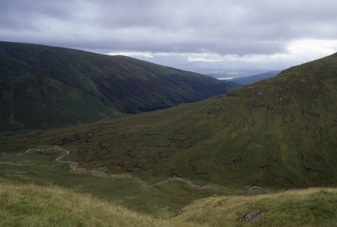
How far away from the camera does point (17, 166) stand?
183m

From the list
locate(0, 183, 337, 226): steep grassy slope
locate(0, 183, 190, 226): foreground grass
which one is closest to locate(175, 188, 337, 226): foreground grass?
locate(0, 183, 337, 226): steep grassy slope

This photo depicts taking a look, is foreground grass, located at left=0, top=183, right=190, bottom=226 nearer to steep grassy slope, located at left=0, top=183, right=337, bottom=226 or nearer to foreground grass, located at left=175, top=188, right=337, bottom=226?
steep grassy slope, located at left=0, top=183, right=337, bottom=226

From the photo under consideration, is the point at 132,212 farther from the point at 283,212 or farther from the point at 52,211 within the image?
the point at 283,212

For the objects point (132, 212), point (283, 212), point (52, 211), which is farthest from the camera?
point (283, 212)

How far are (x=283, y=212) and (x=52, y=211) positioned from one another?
20.9m

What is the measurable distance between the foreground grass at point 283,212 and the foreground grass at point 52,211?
12.5 metres

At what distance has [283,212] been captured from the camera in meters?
30.1

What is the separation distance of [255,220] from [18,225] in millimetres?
22267

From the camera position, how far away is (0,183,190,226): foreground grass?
49.9 ft

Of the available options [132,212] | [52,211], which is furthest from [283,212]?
[52,211]

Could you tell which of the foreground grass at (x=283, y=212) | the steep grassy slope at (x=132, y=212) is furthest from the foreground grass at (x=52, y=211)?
the foreground grass at (x=283, y=212)

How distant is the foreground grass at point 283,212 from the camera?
2822 centimetres

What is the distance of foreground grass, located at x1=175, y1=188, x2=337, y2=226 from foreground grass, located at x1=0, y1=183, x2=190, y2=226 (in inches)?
493

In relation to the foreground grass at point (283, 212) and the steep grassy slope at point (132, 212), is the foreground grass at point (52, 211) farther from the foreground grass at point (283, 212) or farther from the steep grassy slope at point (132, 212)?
the foreground grass at point (283, 212)
